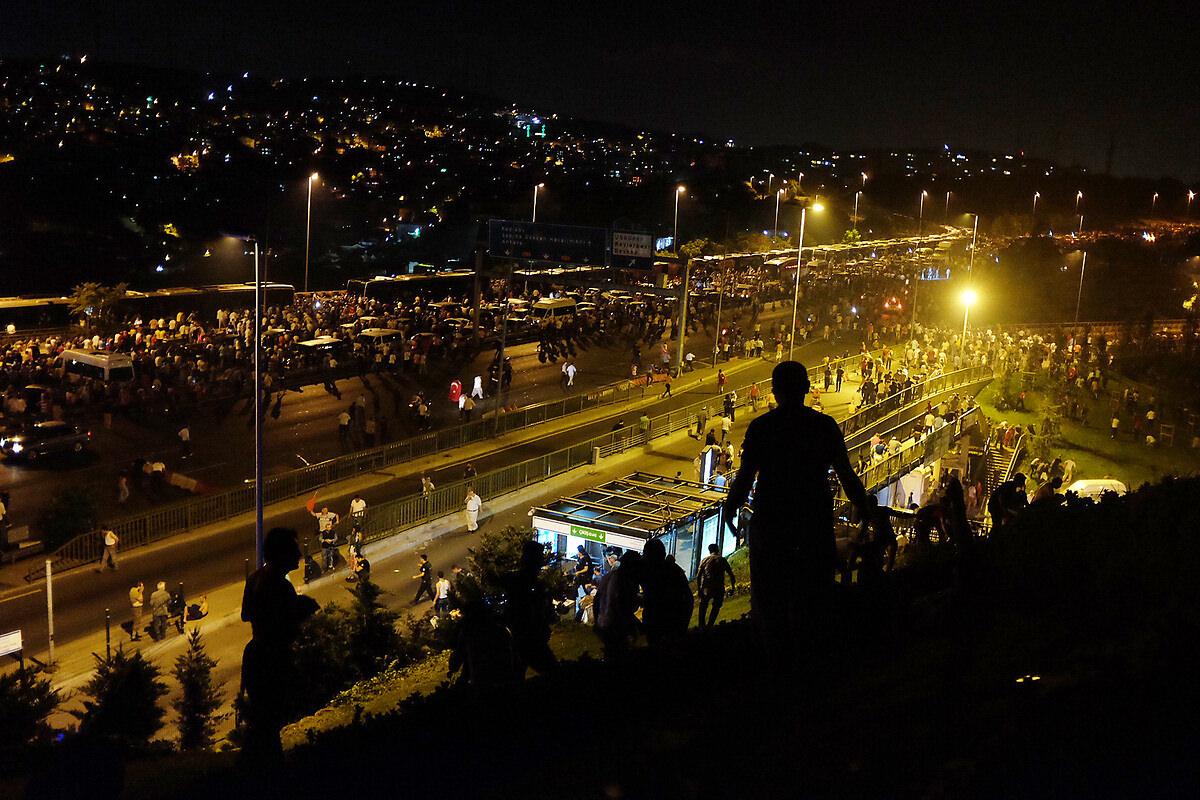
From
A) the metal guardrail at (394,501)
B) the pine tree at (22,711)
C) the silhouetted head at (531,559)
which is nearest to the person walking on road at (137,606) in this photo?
the metal guardrail at (394,501)

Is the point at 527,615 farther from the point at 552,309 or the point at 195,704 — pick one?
the point at 552,309

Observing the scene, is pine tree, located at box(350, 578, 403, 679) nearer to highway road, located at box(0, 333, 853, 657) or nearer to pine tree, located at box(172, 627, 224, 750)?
pine tree, located at box(172, 627, 224, 750)

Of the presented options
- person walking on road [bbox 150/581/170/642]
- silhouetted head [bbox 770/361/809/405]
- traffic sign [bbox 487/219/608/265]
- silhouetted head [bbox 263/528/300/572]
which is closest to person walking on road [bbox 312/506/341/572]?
person walking on road [bbox 150/581/170/642]

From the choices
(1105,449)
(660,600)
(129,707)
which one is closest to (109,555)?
(129,707)

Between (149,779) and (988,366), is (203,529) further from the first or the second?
(988,366)

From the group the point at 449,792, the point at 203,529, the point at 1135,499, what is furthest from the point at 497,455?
the point at 449,792

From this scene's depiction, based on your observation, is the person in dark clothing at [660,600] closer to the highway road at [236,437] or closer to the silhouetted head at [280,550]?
the silhouetted head at [280,550]
